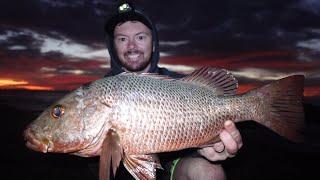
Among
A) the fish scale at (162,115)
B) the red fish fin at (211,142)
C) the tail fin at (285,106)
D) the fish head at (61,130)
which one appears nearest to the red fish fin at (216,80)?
the fish scale at (162,115)

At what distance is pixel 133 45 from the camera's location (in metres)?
5.34

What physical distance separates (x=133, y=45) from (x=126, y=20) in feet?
1.63

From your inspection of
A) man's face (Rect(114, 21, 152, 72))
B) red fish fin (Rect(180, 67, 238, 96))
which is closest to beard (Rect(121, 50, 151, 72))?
man's face (Rect(114, 21, 152, 72))

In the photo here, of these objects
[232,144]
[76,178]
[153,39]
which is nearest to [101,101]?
[232,144]

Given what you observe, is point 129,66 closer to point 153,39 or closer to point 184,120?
point 153,39

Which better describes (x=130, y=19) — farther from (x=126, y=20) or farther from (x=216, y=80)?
(x=216, y=80)

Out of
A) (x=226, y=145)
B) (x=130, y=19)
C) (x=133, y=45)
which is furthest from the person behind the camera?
(x=130, y=19)

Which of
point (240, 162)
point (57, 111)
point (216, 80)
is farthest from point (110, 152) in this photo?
point (240, 162)

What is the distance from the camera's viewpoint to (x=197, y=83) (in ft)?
11.3

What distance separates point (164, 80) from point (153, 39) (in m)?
2.41

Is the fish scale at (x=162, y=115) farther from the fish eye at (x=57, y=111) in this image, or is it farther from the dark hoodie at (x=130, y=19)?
the dark hoodie at (x=130, y=19)

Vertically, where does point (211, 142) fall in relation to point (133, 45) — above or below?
below

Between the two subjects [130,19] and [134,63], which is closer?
[134,63]

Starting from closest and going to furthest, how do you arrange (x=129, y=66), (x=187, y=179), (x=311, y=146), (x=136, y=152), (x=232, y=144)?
(x=136, y=152) < (x=232, y=144) < (x=187, y=179) < (x=129, y=66) < (x=311, y=146)
